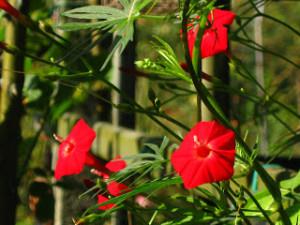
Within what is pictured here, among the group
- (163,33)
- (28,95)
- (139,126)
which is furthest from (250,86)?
(28,95)

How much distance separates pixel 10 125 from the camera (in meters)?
1.53

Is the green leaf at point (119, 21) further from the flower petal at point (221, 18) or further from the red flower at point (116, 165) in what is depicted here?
the red flower at point (116, 165)

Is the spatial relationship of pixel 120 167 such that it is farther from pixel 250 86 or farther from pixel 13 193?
pixel 250 86

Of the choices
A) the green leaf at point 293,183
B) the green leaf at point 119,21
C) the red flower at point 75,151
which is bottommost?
the green leaf at point 293,183

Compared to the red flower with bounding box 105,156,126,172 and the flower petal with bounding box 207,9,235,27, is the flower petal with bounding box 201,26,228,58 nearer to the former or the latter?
the flower petal with bounding box 207,9,235,27

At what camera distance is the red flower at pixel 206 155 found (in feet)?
2.50

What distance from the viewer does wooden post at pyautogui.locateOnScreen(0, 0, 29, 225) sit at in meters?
1.51

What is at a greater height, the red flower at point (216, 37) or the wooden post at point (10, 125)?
the red flower at point (216, 37)

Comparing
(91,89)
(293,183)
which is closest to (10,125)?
(293,183)

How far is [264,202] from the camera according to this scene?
40.6 inches

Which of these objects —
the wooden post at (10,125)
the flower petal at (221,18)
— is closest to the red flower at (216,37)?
the flower petal at (221,18)

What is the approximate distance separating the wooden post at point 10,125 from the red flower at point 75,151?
15.2 inches

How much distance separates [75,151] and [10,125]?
462mm

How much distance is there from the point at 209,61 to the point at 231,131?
26.1 inches
